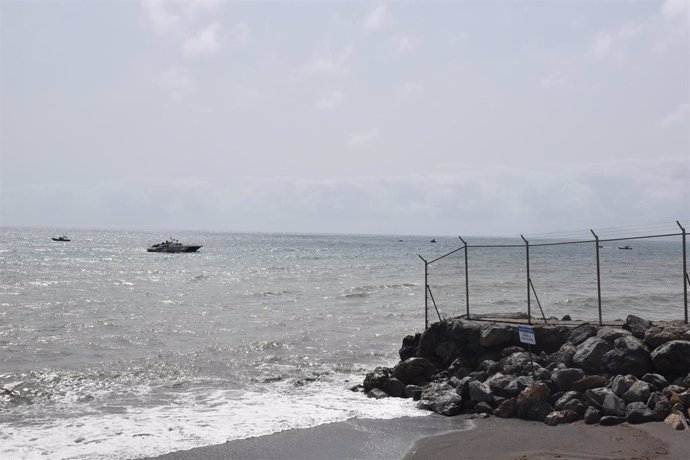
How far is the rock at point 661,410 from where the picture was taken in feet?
34.7

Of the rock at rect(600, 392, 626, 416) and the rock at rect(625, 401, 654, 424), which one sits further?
the rock at rect(600, 392, 626, 416)

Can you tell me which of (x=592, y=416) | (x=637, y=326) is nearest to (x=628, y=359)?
(x=637, y=326)

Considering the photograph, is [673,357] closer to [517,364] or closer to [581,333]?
[581,333]

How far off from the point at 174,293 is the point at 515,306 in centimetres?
1970

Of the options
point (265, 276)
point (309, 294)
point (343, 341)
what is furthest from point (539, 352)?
point (265, 276)

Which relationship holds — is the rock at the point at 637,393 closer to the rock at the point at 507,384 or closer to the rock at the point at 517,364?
the rock at the point at 507,384

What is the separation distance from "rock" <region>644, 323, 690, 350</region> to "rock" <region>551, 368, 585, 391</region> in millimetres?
1877

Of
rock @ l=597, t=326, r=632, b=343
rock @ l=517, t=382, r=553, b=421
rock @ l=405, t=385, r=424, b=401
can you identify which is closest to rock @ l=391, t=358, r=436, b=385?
rock @ l=405, t=385, r=424, b=401

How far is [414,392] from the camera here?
45.1 ft

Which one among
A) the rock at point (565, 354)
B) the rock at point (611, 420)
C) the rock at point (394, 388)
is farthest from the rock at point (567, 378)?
the rock at point (394, 388)

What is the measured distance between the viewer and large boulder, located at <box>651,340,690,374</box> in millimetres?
12070

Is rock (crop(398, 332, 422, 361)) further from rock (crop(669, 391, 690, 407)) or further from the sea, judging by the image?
Answer: rock (crop(669, 391, 690, 407))

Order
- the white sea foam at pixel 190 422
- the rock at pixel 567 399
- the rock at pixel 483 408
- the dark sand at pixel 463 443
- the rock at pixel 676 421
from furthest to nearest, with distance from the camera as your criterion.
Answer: the rock at pixel 483 408, the rock at pixel 567 399, the white sea foam at pixel 190 422, the rock at pixel 676 421, the dark sand at pixel 463 443

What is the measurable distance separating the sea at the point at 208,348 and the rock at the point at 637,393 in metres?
3.75
